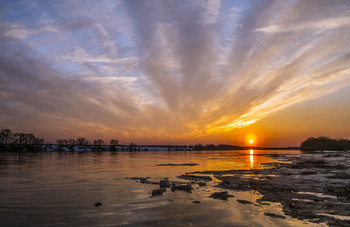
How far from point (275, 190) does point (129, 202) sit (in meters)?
11.9

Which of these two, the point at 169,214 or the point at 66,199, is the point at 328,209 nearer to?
the point at 169,214

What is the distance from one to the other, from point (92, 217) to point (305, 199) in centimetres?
1372

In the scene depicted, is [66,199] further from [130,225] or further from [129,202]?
[130,225]

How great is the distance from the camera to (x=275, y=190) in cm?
1764

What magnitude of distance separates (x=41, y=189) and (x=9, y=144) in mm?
160513

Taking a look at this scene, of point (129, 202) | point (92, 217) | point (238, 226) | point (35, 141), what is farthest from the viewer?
point (35, 141)

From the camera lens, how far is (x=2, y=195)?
52.6ft

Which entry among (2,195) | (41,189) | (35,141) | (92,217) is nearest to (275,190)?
(92,217)

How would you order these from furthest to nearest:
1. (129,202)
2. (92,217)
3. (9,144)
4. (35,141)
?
(35,141), (9,144), (129,202), (92,217)

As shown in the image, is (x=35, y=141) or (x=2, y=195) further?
(x=35, y=141)

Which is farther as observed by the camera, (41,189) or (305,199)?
(41,189)

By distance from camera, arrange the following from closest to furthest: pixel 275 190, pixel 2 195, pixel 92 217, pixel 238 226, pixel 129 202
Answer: pixel 238 226, pixel 92 217, pixel 129 202, pixel 2 195, pixel 275 190

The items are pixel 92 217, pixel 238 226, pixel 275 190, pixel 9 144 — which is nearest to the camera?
pixel 238 226

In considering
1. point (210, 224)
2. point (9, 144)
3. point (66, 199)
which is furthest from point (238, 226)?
point (9, 144)
